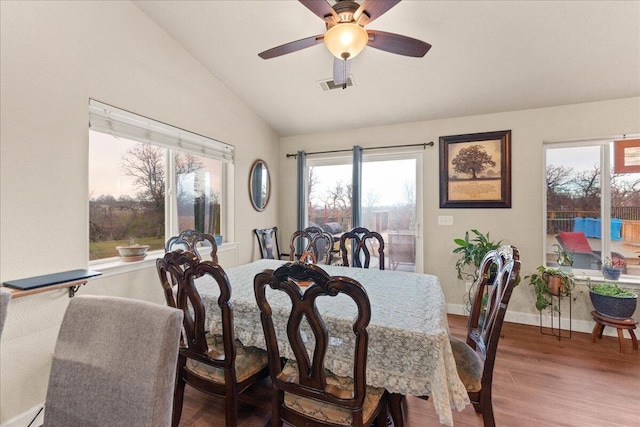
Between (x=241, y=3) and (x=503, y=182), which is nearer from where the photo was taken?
(x=241, y=3)

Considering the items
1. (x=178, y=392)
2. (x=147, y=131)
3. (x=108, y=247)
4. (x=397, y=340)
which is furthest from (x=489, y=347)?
(x=147, y=131)

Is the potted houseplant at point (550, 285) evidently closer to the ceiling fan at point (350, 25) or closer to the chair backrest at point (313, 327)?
the ceiling fan at point (350, 25)

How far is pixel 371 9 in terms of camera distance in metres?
1.58

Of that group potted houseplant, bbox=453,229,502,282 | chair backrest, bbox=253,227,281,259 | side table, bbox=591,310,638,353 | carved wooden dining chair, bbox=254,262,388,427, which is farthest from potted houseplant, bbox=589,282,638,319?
chair backrest, bbox=253,227,281,259

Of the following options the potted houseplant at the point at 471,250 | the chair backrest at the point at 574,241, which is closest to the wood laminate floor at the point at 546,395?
the potted houseplant at the point at 471,250

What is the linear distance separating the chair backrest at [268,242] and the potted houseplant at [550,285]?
3.16m

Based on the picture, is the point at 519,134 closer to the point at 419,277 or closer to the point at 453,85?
the point at 453,85

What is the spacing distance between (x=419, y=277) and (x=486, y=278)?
48 centimetres

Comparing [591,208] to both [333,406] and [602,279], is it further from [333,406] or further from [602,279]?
[333,406]

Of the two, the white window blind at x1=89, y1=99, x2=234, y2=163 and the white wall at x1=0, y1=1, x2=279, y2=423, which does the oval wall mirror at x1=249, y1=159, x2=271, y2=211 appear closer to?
the white window blind at x1=89, y1=99, x2=234, y2=163

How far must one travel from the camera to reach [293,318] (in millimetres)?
1201

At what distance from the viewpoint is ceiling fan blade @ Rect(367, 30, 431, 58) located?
5.86ft

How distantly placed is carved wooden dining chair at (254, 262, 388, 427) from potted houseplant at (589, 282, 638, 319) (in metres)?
2.76

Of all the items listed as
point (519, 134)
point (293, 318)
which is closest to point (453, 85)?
point (519, 134)
